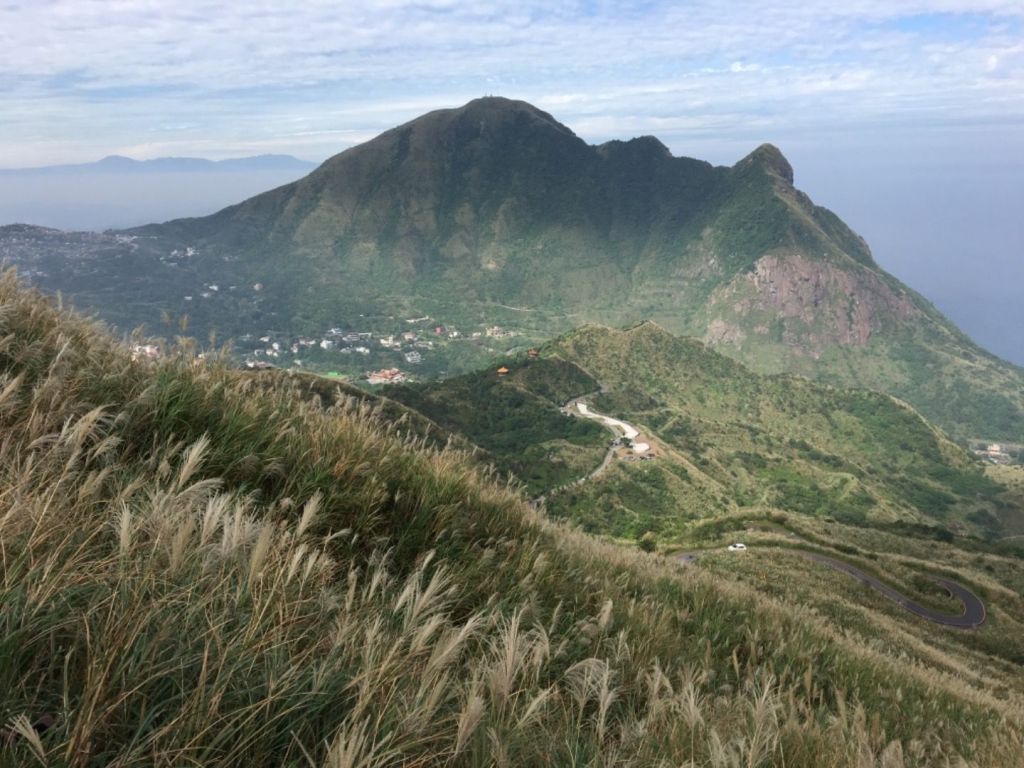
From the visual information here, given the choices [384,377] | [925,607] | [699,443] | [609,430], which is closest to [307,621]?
[925,607]

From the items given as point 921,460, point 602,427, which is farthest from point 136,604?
point 921,460

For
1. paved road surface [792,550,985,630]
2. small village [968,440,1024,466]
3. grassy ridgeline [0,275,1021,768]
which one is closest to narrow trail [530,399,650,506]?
paved road surface [792,550,985,630]

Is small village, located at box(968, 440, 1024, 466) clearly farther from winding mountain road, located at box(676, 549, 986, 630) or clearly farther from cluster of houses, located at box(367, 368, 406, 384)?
cluster of houses, located at box(367, 368, 406, 384)

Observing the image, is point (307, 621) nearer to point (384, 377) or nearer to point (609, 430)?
point (609, 430)

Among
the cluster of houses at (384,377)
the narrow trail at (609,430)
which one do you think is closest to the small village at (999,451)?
the narrow trail at (609,430)

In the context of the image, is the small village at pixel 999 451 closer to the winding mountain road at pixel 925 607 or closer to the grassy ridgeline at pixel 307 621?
the winding mountain road at pixel 925 607

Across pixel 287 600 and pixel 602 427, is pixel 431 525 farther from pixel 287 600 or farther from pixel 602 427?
pixel 602 427
